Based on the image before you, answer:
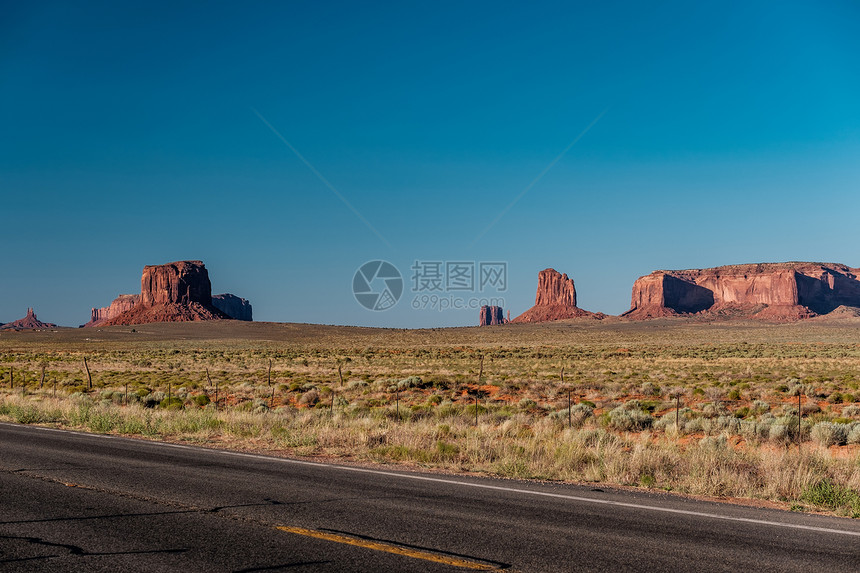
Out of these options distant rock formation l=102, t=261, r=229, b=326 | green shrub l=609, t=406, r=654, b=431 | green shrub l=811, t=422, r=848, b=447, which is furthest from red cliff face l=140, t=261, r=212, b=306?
green shrub l=811, t=422, r=848, b=447

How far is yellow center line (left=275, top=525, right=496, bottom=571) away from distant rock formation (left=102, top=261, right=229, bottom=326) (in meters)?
185

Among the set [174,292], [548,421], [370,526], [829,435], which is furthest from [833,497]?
[174,292]

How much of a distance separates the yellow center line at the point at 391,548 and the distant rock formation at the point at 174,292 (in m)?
185

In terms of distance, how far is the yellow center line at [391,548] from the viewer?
206 inches

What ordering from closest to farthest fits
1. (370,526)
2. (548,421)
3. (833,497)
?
(370,526) < (833,497) < (548,421)

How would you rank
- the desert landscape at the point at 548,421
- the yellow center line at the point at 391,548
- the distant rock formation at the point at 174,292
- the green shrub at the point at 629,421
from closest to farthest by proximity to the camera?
the yellow center line at the point at 391,548 < the desert landscape at the point at 548,421 < the green shrub at the point at 629,421 < the distant rock formation at the point at 174,292

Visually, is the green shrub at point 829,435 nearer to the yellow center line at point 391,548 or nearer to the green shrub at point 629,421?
the green shrub at point 629,421

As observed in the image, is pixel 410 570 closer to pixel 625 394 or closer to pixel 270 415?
pixel 270 415

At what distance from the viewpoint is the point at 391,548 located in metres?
5.68

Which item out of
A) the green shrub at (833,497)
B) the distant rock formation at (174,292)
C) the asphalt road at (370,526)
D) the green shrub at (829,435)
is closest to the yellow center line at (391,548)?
the asphalt road at (370,526)

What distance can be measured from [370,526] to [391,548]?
82cm

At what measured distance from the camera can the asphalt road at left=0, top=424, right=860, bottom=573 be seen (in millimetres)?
5336

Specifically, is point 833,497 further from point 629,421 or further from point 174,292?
point 174,292

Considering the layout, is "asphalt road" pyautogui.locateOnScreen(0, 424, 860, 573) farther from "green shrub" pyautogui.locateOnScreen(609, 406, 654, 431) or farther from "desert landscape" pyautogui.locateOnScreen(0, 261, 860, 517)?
"green shrub" pyautogui.locateOnScreen(609, 406, 654, 431)
